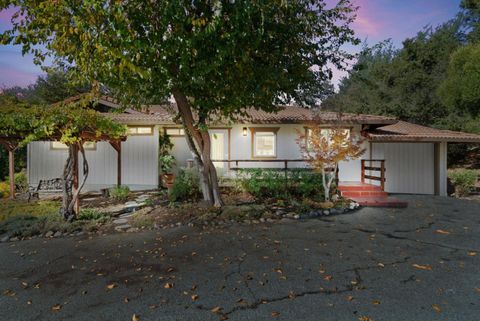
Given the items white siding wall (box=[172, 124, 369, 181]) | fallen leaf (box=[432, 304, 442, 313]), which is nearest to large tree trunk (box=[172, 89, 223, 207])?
white siding wall (box=[172, 124, 369, 181])

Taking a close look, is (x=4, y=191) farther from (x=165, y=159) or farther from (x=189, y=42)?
(x=189, y=42)

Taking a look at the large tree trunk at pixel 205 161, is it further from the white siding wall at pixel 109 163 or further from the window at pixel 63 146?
the window at pixel 63 146

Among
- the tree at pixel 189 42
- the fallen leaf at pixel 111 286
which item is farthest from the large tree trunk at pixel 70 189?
the fallen leaf at pixel 111 286

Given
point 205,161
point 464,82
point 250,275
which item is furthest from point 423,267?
point 464,82

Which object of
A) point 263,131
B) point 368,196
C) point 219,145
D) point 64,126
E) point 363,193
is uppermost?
point 263,131

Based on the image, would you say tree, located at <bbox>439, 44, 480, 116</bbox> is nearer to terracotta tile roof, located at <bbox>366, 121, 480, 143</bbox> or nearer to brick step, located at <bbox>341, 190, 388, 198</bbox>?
terracotta tile roof, located at <bbox>366, 121, 480, 143</bbox>

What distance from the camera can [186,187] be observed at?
9523mm

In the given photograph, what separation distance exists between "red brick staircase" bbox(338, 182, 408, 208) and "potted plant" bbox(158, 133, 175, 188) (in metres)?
7.03

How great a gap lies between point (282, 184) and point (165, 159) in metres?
5.25

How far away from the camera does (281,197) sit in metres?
9.41

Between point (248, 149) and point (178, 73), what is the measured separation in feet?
20.5

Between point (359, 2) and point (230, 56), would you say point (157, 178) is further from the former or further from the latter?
point (359, 2)

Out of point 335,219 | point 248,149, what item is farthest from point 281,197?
point 248,149

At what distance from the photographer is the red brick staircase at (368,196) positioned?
897 centimetres
